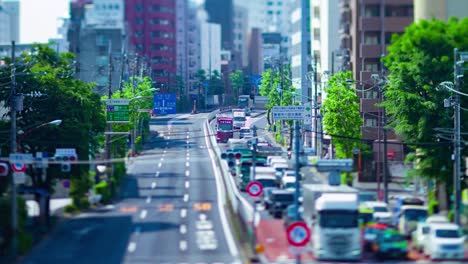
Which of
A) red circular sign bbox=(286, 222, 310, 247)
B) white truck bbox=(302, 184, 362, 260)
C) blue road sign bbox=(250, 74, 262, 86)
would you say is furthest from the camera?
blue road sign bbox=(250, 74, 262, 86)

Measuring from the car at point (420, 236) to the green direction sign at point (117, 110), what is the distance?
36083 mm

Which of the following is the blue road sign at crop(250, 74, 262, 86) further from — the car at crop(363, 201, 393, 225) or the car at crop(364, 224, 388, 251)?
the car at crop(364, 224, 388, 251)

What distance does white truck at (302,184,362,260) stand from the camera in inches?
2042

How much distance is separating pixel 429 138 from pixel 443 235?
2527 cm

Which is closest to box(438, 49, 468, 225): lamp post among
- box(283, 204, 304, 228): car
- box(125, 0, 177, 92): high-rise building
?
box(283, 204, 304, 228): car

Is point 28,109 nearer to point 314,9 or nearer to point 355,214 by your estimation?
point 355,214

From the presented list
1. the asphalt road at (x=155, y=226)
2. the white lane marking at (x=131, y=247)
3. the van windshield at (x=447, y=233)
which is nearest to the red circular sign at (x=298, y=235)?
the asphalt road at (x=155, y=226)

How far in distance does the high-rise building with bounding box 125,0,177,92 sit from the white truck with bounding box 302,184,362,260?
83263 millimetres

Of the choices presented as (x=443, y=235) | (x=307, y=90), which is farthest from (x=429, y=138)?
(x=307, y=90)

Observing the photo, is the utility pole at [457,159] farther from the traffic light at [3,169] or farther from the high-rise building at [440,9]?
the traffic light at [3,169]

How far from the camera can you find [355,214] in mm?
52844

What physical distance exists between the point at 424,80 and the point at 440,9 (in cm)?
2515

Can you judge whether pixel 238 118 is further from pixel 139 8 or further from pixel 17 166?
pixel 139 8

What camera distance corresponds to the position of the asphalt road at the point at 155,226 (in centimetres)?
5272
